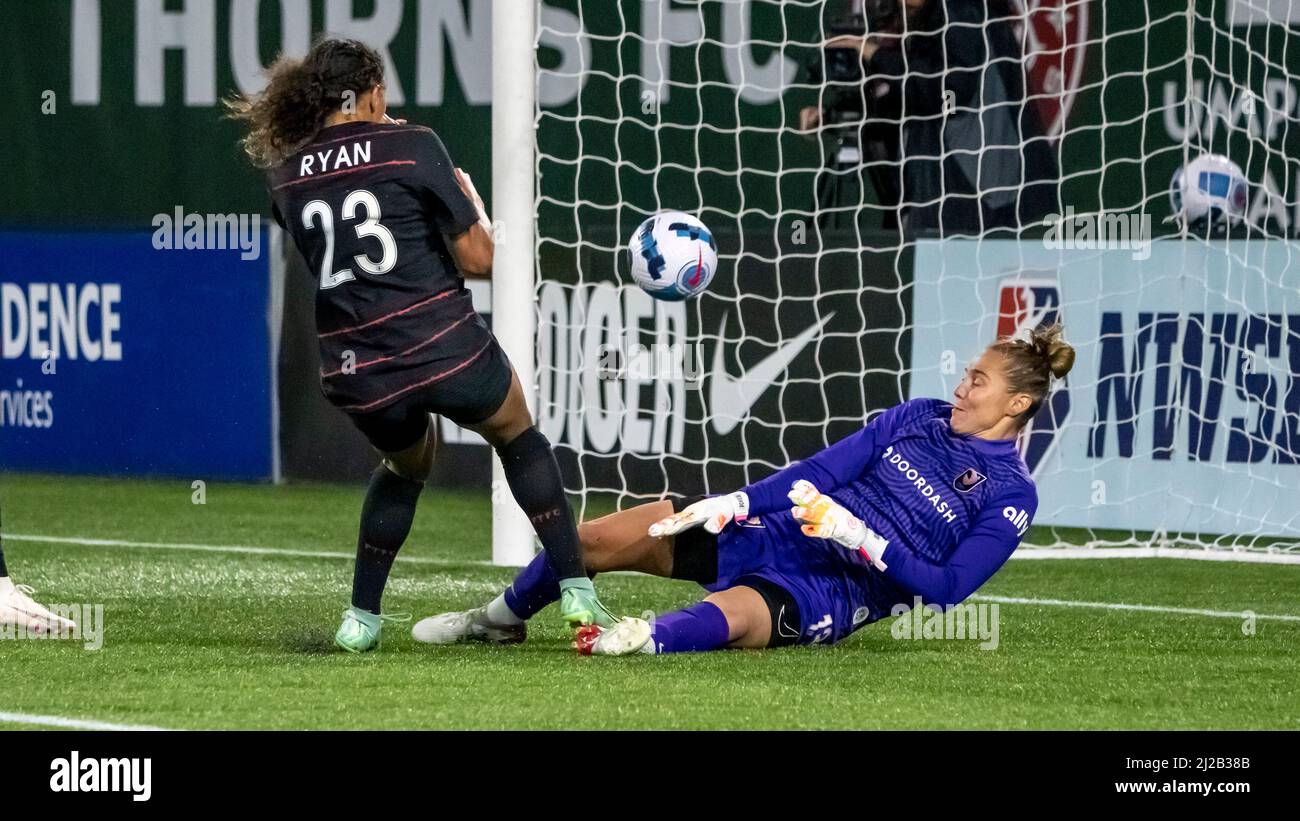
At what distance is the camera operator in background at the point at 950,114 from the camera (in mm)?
8938

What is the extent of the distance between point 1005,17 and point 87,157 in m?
5.00

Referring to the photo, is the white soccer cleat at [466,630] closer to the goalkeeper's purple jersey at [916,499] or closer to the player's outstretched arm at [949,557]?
the goalkeeper's purple jersey at [916,499]

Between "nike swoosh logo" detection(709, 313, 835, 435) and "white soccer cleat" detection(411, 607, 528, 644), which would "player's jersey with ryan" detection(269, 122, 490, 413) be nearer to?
"white soccer cleat" detection(411, 607, 528, 644)

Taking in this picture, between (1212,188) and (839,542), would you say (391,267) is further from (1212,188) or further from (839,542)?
(1212,188)

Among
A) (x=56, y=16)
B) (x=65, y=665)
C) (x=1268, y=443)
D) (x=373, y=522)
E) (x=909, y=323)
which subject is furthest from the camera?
(x=56, y=16)

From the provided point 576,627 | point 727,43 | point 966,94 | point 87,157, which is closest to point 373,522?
point 576,627

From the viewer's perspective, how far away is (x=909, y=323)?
28.4 feet

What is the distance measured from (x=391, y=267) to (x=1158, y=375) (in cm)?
423

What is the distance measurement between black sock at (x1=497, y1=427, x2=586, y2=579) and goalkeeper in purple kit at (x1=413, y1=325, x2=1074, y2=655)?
0.12m

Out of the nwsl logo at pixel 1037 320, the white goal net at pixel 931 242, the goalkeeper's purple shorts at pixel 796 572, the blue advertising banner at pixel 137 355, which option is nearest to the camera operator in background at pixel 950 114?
the white goal net at pixel 931 242

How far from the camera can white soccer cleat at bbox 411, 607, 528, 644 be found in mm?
5449

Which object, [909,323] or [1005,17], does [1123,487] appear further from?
[1005,17]

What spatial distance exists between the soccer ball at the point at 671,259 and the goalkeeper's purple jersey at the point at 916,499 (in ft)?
3.26

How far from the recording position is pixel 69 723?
4211mm
